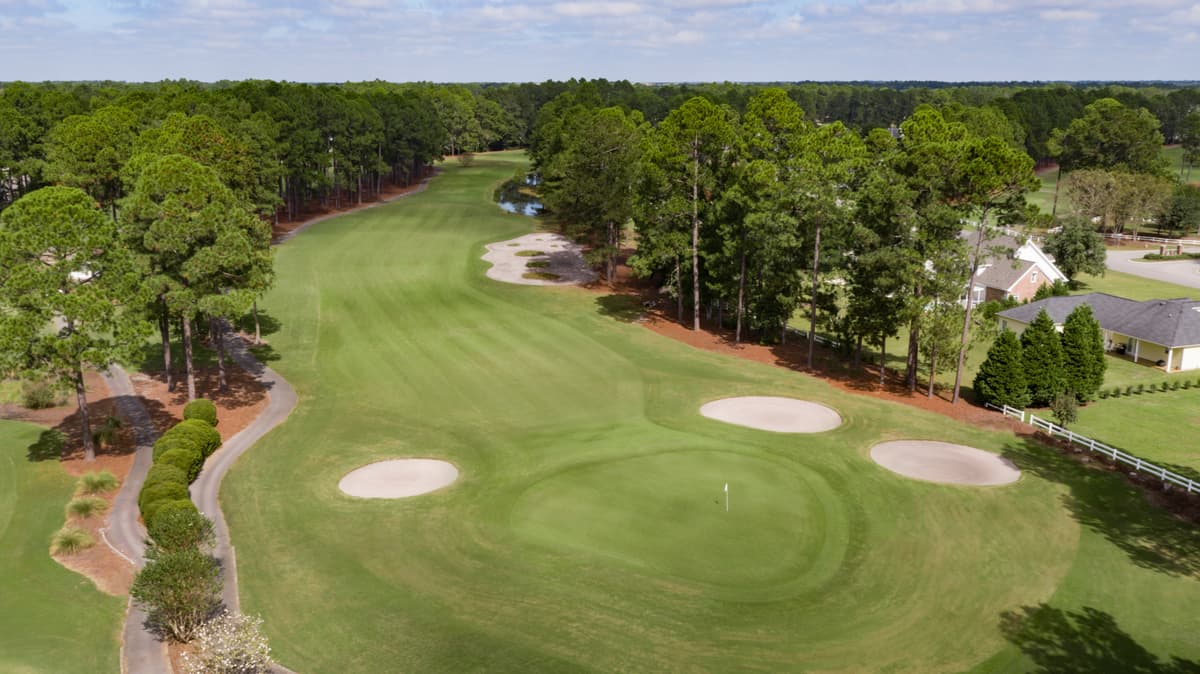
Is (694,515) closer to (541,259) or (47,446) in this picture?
(47,446)

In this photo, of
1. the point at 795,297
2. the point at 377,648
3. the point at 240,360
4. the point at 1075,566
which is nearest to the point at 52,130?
the point at 240,360

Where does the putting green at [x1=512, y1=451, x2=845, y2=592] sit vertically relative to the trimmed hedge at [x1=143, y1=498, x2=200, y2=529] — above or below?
below

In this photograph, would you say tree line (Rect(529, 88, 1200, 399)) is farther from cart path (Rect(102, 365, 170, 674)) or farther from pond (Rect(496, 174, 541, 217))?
pond (Rect(496, 174, 541, 217))

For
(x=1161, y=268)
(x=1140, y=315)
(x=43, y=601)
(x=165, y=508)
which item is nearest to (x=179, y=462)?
(x=165, y=508)

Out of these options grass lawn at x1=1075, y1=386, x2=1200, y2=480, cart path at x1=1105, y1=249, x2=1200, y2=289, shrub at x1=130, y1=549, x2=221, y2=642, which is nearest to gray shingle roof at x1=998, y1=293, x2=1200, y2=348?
grass lawn at x1=1075, y1=386, x2=1200, y2=480

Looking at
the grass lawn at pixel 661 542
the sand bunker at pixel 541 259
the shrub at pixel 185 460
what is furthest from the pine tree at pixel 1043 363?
the shrub at pixel 185 460

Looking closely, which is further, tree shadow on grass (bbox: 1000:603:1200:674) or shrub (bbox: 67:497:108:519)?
shrub (bbox: 67:497:108:519)
